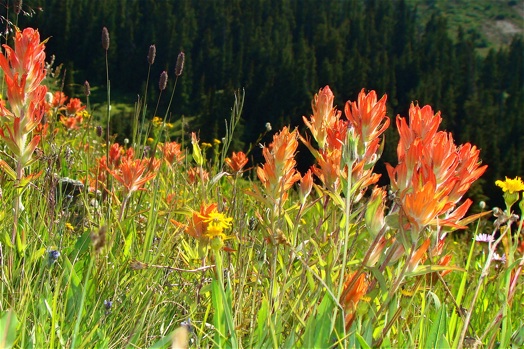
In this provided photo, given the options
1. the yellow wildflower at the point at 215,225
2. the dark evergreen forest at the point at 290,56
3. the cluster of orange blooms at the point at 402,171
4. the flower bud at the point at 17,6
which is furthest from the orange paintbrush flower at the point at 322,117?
the dark evergreen forest at the point at 290,56

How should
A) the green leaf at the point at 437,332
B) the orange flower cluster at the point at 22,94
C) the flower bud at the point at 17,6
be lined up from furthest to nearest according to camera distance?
the flower bud at the point at 17,6, the orange flower cluster at the point at 22,94, the green leaf at the point at 437,332

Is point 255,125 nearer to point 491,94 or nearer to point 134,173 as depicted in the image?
point 491,94

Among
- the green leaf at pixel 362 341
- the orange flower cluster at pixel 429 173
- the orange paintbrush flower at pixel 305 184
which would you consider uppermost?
the orange flower cluster at pixel 429 173

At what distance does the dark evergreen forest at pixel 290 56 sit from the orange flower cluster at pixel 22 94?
6808cm

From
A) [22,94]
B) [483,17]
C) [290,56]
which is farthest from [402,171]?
Result: [483,17]

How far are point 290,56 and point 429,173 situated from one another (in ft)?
278

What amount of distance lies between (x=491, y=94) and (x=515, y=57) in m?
13.4

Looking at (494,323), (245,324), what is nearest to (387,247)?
(494,323)

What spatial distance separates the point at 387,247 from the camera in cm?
157

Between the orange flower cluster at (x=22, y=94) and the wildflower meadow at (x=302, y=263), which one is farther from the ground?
the orange flower cluster at (x=22, y=94)

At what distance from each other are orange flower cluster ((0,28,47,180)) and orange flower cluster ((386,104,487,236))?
3.47 feet

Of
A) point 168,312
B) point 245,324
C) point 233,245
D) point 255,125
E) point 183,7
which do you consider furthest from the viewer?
point 183,7

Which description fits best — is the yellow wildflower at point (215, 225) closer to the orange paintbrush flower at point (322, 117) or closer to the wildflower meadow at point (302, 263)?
the wildflower meadow at point (302, 263)

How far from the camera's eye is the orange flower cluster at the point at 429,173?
124cm
